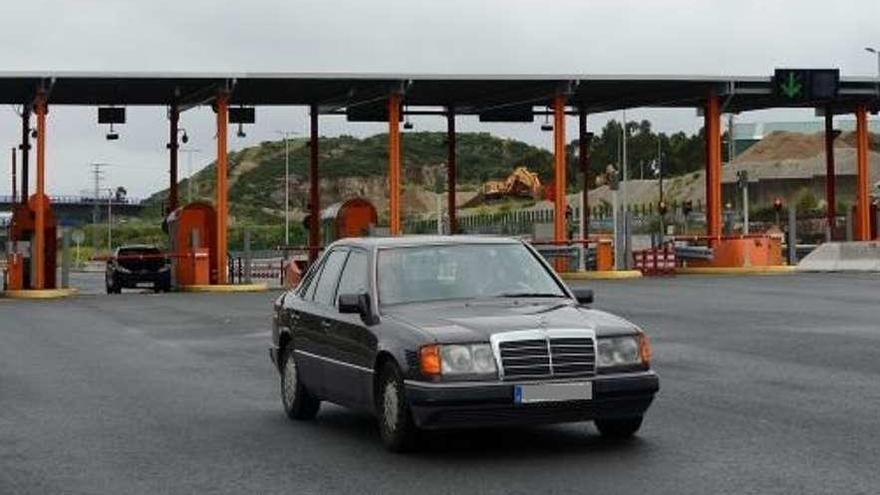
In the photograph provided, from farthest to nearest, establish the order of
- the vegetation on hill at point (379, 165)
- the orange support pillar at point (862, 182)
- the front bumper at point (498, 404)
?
1. the vegetation on hill at point (379, 165)
2. the orange support pillar at point (862, 182)
3. the front bumper at point (498, 404)

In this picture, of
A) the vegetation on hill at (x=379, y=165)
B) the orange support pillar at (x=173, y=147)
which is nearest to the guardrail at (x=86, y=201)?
the vegetation on hill at (x=379, y=165)

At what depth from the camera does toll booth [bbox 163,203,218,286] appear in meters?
39.1

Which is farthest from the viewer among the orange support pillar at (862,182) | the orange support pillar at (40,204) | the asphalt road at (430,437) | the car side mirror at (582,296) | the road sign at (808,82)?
the orange support pillar at (862,182)

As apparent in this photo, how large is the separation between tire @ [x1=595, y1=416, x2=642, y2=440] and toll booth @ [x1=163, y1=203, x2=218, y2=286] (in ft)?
99.4

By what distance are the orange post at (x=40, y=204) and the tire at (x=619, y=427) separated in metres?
29.7

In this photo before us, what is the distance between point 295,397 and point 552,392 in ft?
10.3

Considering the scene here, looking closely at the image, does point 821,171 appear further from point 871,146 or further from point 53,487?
point 53,487

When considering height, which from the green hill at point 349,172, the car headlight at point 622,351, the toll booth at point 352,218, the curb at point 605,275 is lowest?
the car headlight at point 622,351

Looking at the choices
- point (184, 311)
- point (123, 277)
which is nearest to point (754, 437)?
point (184, 311)

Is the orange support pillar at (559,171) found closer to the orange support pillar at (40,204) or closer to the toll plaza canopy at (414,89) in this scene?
the toll plaza canopy at (414,89)

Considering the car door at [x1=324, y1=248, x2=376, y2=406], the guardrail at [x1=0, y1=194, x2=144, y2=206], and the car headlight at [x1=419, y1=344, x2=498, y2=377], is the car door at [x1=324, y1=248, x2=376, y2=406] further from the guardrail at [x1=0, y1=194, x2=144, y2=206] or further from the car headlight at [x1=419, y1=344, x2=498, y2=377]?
the guardrail at [x1=0, y1=194, x2=144, y2=206]

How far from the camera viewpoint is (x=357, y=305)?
938 centimetres

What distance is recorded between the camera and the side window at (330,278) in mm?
10461

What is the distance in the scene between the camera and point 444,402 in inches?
328
